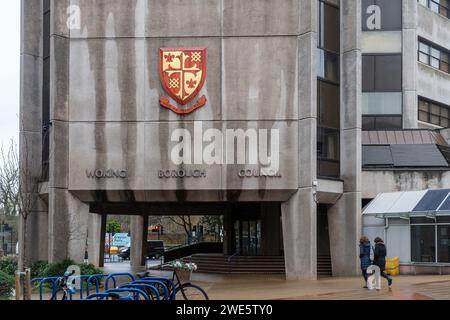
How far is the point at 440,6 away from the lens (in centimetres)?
4925

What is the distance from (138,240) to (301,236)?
21.4 metres

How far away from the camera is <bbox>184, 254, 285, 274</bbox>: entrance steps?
3647 centimetres

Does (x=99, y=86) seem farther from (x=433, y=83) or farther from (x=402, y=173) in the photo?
(x=433, y=83)

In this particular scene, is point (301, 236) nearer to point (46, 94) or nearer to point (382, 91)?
point (46, 94)

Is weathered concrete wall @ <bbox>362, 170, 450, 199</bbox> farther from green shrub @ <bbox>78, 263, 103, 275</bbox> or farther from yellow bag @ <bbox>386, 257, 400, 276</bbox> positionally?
green shrub @ <bbox>78, 263, 103, 275</bbox>

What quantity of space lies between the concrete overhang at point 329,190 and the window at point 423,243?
3661mm

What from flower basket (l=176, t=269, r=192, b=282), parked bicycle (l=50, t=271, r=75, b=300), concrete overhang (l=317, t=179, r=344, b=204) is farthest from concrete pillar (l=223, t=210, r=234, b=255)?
parked bicycle (l=50, t=271, r=75, b=300)

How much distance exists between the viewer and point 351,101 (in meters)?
32.5

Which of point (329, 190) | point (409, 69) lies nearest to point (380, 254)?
point (329, 190)

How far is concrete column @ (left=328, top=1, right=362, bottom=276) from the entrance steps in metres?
4.47

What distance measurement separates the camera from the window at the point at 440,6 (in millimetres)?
47787

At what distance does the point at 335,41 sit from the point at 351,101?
3.08 m
